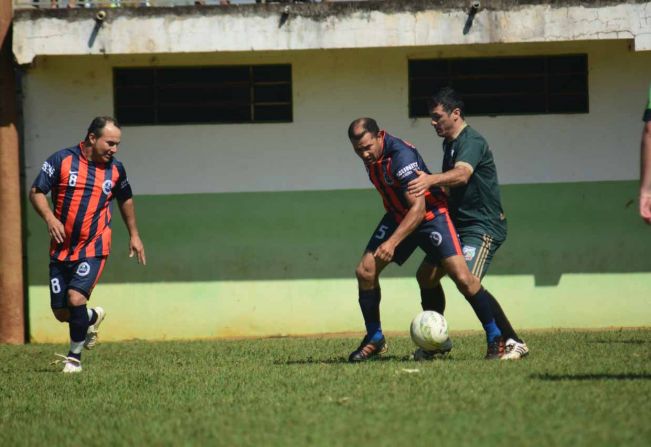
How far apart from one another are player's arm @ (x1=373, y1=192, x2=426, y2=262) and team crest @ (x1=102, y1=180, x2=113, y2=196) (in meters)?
2.74

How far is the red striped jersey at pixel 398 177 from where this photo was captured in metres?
9.33

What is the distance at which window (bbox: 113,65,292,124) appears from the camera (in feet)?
52.6

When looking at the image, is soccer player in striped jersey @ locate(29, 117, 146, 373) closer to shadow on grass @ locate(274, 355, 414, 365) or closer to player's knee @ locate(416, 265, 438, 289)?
shadow on grass @ locate(274, 355, 414, 365)

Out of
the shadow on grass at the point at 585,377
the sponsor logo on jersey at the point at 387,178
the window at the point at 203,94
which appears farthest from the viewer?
the window at the point at 203,94

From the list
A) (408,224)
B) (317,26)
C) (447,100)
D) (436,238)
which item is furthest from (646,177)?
(317,26)

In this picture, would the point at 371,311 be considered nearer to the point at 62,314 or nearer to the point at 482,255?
the point at 482,255

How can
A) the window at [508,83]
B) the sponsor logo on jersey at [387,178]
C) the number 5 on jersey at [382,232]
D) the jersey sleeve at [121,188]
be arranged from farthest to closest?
1. the window at [508,83]
2. the jersey sleeve at [121,188]
3. the number 5 on jersey at [382,232]
4. the sponsor logo on jersey at [387,178]

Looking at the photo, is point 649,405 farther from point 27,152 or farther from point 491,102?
point 27,152

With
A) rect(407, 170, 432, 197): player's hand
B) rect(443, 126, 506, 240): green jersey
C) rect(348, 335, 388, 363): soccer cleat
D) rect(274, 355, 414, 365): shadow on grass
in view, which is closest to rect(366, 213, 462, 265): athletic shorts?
rect(443, 126, 506, 240): green jersey

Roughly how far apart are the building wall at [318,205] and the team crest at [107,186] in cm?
568

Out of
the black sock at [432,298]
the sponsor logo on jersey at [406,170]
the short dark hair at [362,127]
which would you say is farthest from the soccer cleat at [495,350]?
the short dark hair at [362,127]

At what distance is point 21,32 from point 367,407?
32.5 ft

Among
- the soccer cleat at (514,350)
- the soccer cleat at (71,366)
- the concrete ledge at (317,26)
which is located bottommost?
the soccer cleat at (71,366)

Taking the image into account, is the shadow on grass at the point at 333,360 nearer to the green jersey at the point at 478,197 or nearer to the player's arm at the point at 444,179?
the green jersey at the point at 478,197
